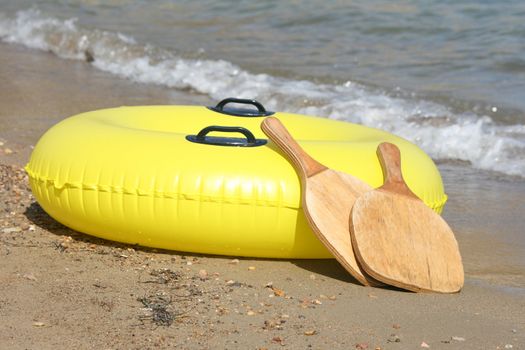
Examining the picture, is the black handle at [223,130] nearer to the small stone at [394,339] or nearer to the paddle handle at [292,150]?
the paddle handle at [292,150]

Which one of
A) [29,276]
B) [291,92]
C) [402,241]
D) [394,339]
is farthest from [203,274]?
[291,92]

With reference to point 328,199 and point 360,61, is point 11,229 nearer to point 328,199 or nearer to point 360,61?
point 328,199

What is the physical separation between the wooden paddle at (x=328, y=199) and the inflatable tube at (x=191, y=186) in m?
0.06

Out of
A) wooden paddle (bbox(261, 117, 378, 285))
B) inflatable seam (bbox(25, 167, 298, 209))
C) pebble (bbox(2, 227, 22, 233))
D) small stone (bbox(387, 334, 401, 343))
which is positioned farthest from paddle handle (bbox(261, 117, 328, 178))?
pebble (bbox(2, 227, 22, 233))

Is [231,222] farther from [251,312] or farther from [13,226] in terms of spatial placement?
[13,226]

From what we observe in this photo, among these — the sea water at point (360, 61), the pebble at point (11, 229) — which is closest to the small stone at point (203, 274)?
the pebble at point (11, 229)

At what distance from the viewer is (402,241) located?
4.24 metres

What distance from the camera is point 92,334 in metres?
3.60

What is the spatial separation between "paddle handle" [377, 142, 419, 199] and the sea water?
873 millimetres

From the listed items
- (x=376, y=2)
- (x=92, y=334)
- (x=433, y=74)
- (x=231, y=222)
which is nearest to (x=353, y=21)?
(x=376, y=2)

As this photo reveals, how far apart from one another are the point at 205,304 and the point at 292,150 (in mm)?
868

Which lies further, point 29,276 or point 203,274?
point 203,274

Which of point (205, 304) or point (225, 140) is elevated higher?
point (225, 140)

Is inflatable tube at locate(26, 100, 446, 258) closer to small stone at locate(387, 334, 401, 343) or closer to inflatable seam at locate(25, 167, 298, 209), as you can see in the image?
inflatable seam at locate(25, 167, 298, 209)
